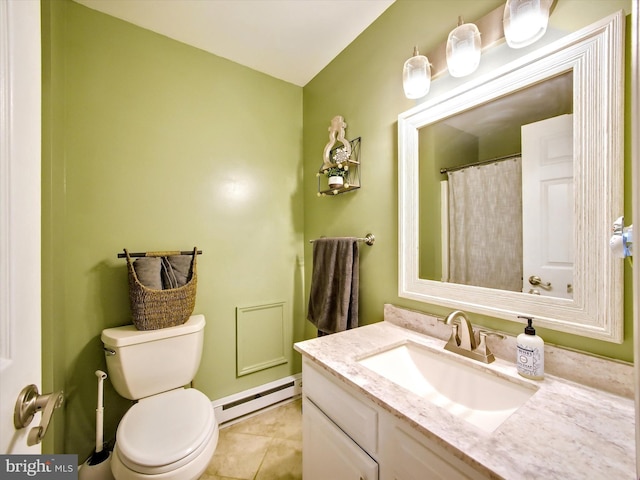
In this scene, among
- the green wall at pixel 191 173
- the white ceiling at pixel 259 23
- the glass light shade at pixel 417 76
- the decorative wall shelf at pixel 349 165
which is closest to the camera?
the glass light shade at pixel 417 76

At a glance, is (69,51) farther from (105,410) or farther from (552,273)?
(552,273)

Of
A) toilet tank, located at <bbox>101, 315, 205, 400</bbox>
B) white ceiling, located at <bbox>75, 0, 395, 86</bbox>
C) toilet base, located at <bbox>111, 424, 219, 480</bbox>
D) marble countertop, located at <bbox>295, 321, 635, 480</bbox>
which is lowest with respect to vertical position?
toilet base, located at <bbox>111, 424, 219, 480</bbox>

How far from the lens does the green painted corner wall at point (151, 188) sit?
1.25 m

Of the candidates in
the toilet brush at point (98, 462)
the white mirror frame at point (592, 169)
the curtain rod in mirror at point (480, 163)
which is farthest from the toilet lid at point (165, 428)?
the curtain rod in mirror at point (480, 163)

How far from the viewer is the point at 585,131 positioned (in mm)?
724

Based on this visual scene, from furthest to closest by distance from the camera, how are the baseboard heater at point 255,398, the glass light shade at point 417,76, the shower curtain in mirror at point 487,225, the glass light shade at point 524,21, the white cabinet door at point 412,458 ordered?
1. the baseboard heater at point 255,398
2. the glass light shade at point 417,76
3. the shower curtain in mirror at point 487,225
4. the glass light shade at point 524,21
5. the white cabinet door at point 412,458

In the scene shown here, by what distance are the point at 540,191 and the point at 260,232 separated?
1513mm

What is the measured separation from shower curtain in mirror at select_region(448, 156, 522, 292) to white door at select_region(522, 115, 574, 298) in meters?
0.03

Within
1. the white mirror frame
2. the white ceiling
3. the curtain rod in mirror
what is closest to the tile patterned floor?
the white mirror frame

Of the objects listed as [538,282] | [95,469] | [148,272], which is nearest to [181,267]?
[148,272]

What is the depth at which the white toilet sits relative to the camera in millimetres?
928

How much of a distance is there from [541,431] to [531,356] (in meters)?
0.25

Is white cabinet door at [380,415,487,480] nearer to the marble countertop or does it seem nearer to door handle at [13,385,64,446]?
the marble countertop

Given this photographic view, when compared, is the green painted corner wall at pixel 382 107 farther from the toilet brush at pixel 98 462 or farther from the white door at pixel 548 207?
the toilet brush at pixel 98 462
